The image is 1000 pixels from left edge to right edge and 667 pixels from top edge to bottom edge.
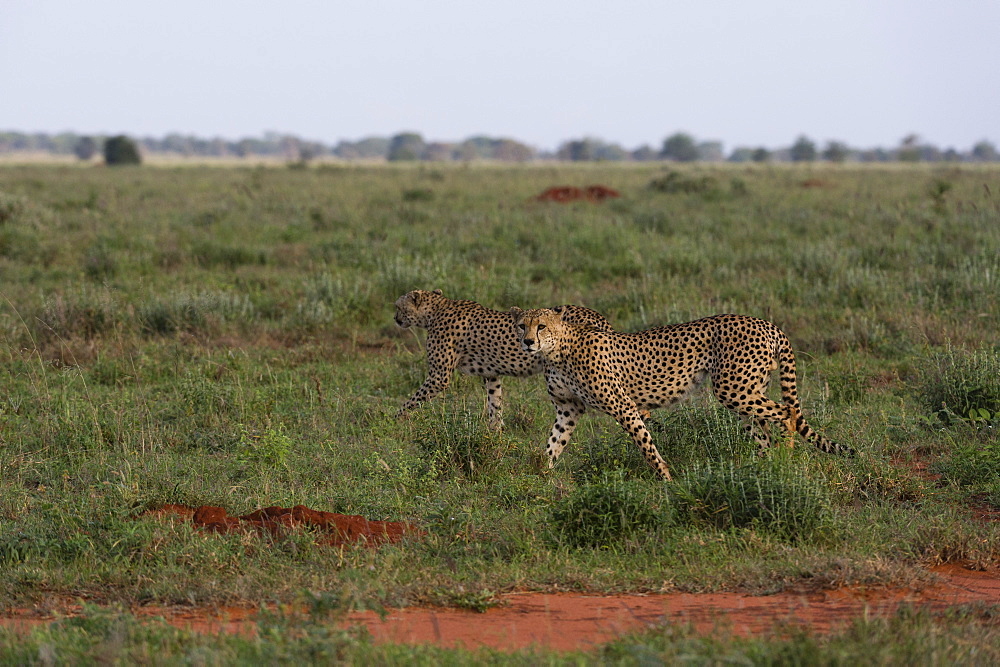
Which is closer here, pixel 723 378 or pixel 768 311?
pixel 723 378

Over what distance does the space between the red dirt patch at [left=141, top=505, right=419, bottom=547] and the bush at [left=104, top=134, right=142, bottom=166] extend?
53.4m

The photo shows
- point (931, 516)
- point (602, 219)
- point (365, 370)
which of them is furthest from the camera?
point (602, 219)

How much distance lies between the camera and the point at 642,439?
5984 millimetres

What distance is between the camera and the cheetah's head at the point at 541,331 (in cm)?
600

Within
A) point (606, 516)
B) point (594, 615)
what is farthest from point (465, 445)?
point (594, 615)

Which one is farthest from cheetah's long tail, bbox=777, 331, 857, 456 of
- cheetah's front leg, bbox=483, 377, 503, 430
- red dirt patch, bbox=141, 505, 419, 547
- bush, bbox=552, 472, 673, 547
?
red dirt patch, bbox=141, 505, 419, 547

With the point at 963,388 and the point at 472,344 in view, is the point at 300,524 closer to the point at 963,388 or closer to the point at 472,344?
the point at 472,344

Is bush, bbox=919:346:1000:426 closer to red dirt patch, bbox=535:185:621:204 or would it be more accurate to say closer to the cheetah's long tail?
the cheetah's long tail

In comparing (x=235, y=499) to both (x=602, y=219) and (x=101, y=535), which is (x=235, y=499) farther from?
(x=602, y=219)

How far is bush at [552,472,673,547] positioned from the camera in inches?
197

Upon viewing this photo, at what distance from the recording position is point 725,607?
4.25m

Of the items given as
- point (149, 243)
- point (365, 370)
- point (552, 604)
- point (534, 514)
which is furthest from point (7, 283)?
point (552, 604)

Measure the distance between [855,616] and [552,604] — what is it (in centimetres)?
114

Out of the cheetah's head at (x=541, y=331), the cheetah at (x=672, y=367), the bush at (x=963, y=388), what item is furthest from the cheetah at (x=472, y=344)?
the bush at (x=963, y=388)
